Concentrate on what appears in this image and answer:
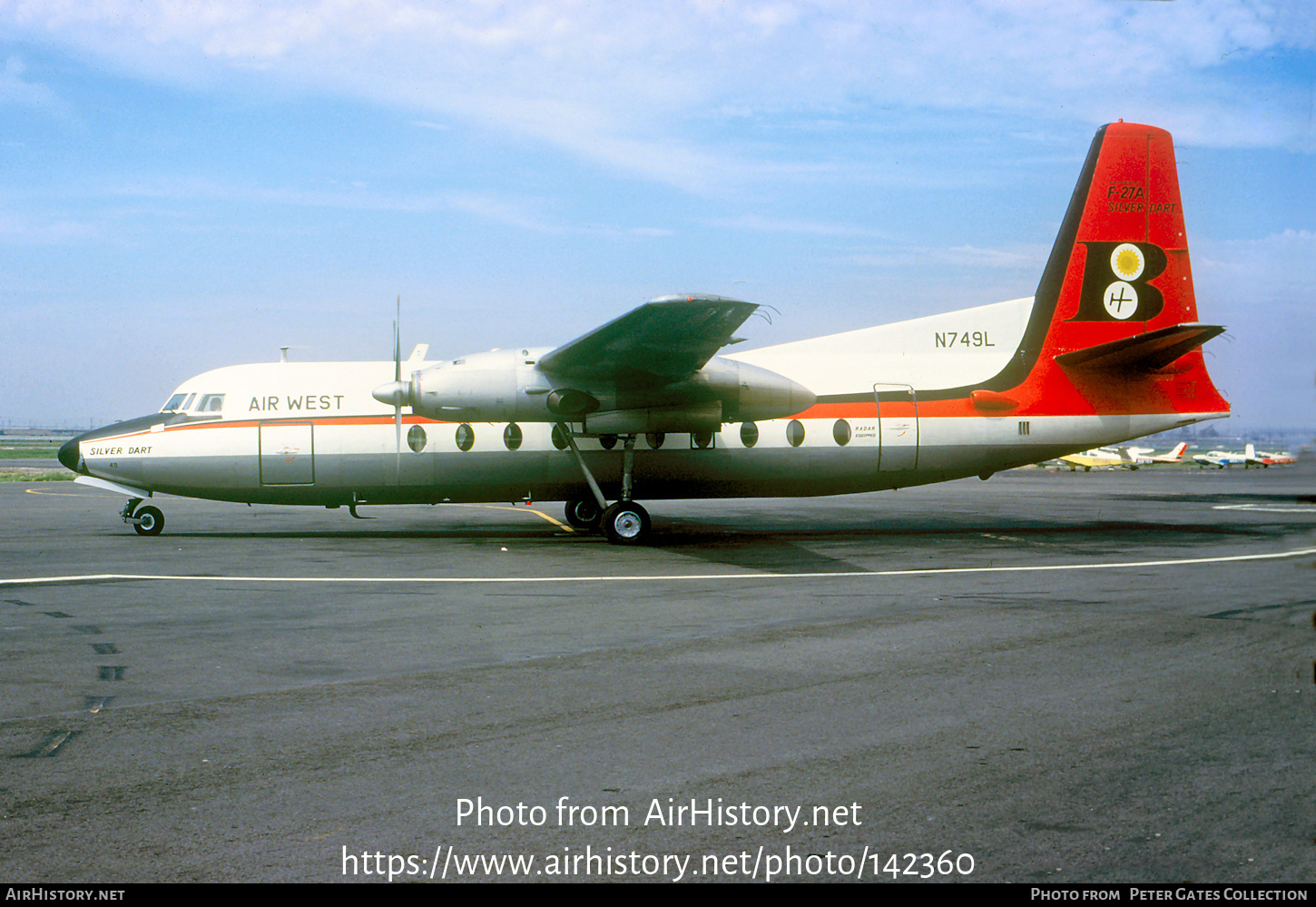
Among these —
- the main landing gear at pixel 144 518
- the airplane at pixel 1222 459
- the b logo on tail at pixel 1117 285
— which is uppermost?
the b logo on tail at pixel 1117 285

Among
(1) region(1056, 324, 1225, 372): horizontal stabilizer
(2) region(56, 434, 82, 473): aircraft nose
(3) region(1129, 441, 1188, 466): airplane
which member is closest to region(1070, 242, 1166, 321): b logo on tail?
(1) region(1056, 324, 1225, 372): horizontal stabilizer

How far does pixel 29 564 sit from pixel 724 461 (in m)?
11.5

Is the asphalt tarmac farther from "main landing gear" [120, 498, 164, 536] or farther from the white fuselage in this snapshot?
"main landing gear" [120, 498, 164, 536]

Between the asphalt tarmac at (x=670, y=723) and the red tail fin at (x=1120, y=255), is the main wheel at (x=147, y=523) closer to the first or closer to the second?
the asphalt tarmac at (x=670, y=723)

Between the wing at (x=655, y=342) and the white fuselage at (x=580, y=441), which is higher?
the wing at (x=655, y=342)

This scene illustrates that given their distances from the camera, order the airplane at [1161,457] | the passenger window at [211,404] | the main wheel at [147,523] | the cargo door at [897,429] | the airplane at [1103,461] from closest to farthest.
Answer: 1. the passenger window at [211,404]
2. the cargo door at [897,429]
3. the main wheel at [147,523]
4. the airplane at [1103,461]
5. the airplane at [1161,457]

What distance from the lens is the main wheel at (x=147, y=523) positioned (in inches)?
750

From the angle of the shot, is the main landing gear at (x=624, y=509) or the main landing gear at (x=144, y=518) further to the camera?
the main landing gear at (x=144, y=518)

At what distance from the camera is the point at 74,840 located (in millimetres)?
4273

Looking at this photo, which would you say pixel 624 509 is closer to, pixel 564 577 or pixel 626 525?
pixel 626 525

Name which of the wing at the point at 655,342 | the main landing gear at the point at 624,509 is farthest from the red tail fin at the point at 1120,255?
the main landing gear at the point at 624,509

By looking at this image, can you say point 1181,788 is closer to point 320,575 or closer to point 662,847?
point 662,847

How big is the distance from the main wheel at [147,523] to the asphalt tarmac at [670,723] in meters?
6.29

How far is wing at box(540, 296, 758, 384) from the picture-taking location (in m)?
13.8
